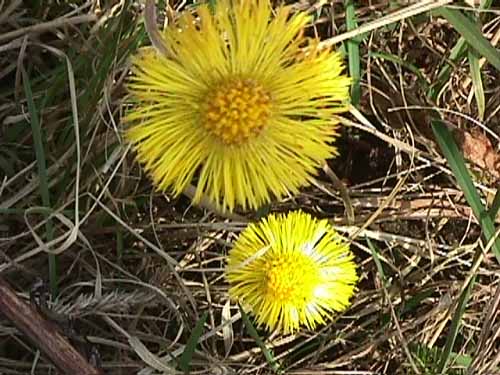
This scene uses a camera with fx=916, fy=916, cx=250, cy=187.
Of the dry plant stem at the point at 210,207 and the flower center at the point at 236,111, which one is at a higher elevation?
the flower center at the point at 236,111

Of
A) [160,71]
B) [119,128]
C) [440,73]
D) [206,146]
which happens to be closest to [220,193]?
[206,146]

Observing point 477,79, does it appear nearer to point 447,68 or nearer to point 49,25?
point 447,68

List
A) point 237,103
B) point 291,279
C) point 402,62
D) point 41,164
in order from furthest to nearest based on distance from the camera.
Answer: point 402,62, point 41,164, point 291,279, point 237,103

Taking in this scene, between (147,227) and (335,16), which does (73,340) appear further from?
(335,16)

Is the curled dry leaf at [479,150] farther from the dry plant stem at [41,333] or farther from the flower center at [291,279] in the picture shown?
the dry plant stem at [41,333]

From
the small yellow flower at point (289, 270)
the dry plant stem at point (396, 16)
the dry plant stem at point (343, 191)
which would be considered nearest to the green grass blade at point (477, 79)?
the dry plant stem at point (396, 16)

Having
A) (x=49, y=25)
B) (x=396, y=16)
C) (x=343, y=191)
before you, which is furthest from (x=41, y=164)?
(x=396, y=16)
